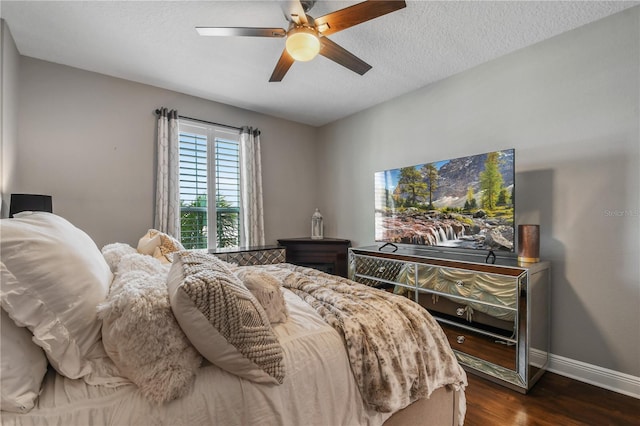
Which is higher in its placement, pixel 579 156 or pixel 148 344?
pixel 579 156

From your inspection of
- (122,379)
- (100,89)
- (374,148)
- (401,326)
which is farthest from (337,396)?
(100,89)

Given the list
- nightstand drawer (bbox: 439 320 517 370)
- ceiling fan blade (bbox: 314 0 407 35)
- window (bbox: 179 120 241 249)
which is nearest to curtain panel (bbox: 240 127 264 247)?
window (bbox: 179 120 241 249)

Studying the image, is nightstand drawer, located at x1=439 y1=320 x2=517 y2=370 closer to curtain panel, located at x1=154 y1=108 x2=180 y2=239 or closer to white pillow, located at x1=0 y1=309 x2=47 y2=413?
white pillow, located at x1=0 y1=309 x2=47 y2=413

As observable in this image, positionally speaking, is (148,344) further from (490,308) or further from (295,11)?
(490,308)

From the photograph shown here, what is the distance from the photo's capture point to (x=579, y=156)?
7.22 feet

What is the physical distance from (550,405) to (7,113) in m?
4.53

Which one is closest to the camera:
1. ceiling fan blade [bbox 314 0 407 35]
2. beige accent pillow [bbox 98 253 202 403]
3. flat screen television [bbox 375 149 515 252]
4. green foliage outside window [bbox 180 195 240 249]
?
beige accent pillow [bbox 98 253 202 403]

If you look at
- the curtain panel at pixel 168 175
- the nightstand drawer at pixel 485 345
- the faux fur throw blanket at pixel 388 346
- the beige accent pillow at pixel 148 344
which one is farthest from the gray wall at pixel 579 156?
the curtain panel at pixel 168 175

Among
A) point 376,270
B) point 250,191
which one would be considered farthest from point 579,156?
point 250,191

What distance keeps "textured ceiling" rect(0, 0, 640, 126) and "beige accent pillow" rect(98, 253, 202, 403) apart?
2.09 m

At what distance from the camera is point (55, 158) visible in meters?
2.69

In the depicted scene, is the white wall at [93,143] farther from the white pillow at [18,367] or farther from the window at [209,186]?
the white pillow at [18,367]

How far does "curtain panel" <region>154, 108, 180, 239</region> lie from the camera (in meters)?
3.17

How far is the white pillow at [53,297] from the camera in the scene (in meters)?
0.77
